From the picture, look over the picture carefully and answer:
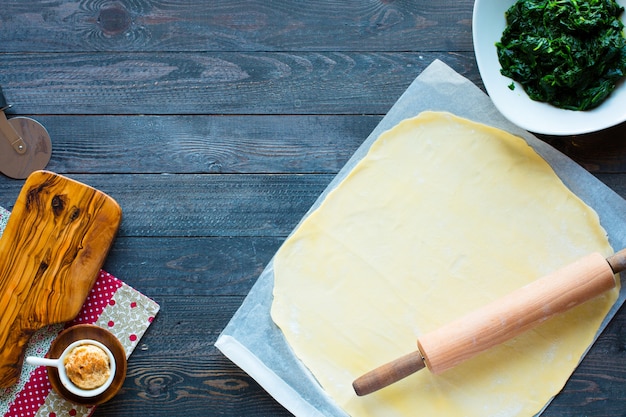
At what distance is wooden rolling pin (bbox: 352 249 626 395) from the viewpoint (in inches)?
50.7

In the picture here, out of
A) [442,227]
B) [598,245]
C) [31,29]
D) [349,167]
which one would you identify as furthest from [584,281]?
[31,29]

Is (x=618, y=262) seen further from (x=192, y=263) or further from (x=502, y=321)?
(x=192, y=263)

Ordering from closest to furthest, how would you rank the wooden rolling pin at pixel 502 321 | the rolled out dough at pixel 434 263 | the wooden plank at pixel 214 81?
1. the wooden rolling pin at pixel 502 321
2. the rolled out dough at pixel 434 263
3. the wooden plank at pixel 214 81

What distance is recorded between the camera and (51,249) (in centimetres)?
143

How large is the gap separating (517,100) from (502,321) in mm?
531

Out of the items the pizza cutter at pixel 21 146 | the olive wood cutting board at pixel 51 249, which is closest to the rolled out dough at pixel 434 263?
the olive wood cutting board at pixel 51 249

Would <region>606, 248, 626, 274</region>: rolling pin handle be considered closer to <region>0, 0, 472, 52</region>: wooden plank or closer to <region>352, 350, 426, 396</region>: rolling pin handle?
<region>352, 350, 426, 396</region>: rolling pin handle

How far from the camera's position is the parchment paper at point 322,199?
1.40m

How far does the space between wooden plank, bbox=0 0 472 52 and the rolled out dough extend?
0.82 feet

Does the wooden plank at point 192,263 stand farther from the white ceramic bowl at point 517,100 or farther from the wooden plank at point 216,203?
the white ceramic bowl at point 517,100

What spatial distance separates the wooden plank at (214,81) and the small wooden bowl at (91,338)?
558 mm

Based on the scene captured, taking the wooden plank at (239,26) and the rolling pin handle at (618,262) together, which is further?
the wooden plank at (239,26)

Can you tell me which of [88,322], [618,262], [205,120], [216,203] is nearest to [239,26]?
[205,120]

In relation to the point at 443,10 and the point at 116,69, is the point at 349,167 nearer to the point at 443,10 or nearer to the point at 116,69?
the point at 443,10
